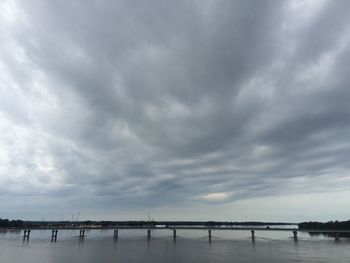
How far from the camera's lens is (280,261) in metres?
71.8

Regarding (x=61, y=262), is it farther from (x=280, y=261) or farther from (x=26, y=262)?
(x=280, y=261)

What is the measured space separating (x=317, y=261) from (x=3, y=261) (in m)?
82.6

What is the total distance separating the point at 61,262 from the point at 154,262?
23881 mm

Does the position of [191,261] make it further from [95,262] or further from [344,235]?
[344,235]

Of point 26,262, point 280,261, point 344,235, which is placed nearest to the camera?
point 26,262

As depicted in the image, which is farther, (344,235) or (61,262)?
(344,235)

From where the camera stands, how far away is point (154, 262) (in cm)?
6856

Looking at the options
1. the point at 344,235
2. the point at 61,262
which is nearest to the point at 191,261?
the point at 61,262

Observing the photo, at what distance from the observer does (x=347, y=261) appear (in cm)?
6919

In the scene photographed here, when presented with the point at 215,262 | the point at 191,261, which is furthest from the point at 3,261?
the point at 215,262

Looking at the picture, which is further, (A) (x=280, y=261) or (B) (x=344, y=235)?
(B) (x=344, y=235)

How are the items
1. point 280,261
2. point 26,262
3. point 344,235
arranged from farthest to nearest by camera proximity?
point 344,235 → point 280,261 → point 26,262

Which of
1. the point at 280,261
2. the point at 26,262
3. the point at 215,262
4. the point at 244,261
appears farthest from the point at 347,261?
the point at 26,262

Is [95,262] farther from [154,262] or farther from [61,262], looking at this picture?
[154,262]
